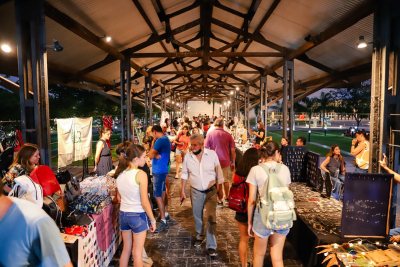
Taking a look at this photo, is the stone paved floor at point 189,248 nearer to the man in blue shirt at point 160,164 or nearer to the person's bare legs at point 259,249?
the man in blue shirt at point 160,164

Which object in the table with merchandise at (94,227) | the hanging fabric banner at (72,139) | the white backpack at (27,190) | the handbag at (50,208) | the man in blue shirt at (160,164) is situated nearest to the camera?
the white backpack at (27,190)

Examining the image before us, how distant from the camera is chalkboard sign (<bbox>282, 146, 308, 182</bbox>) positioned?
17.1ft

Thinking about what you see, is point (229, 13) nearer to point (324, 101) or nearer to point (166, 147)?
point (166, 147)

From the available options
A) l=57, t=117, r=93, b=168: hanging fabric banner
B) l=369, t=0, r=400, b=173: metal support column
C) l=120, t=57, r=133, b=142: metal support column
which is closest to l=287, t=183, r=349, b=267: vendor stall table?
l=369, t=0, r=400, b=173: metal support column

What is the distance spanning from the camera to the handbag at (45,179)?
90.0 inches

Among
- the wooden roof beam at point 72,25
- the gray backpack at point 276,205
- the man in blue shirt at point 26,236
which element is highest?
the wooden roof beam at point 72,25

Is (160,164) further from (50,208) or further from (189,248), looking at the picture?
(50,208)

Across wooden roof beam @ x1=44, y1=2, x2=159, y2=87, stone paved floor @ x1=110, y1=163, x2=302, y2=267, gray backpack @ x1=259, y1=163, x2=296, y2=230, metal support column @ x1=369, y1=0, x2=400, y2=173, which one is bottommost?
stone paved floor @ x1=110, y1=163, x2=302, y2=267

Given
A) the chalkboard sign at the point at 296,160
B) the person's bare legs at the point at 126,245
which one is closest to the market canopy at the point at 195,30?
the chalkboard sign at the point at 296,160

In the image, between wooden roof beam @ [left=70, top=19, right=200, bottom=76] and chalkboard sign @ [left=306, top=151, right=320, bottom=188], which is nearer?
chalkboard sign @ [left=306, top=151, right=320, bottom=188]

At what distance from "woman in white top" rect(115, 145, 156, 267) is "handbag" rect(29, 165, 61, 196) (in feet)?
1.98

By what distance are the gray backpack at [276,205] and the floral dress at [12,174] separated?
2.59m

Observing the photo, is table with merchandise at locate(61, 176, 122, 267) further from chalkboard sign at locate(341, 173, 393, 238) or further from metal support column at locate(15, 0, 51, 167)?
chalkboard sign at locate(341, 173, 393, 238)

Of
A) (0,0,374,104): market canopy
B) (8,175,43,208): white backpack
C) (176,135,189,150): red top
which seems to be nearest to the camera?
(8,175,43,208): white backpack
